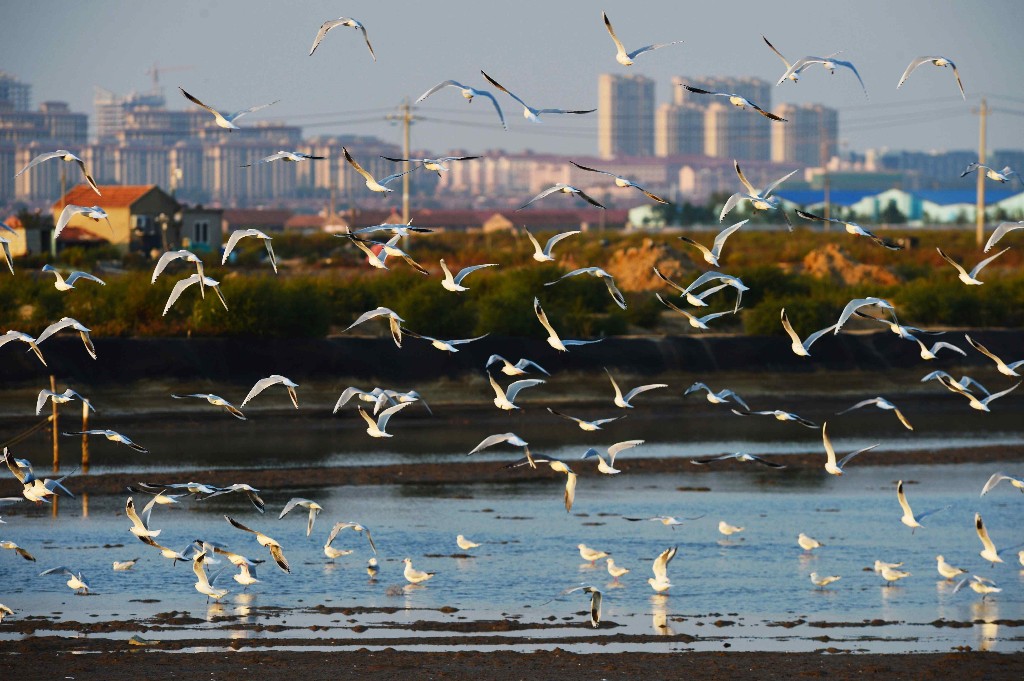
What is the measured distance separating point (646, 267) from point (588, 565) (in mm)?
33456

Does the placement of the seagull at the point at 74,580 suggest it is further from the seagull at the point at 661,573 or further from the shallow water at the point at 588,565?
the seagull at the point at 661,573

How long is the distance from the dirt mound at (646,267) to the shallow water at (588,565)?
945 inches

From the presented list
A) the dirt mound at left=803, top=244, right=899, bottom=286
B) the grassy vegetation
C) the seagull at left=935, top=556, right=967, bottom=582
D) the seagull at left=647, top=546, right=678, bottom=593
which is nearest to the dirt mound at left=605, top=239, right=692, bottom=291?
the grassy vegetation

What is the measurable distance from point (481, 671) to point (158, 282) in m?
26.7

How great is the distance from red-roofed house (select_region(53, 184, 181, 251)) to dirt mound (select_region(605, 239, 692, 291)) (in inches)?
905

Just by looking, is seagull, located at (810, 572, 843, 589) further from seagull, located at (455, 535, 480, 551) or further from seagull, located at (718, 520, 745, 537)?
seagull, located at (455, 535, 480, 551)

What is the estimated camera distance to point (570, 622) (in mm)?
15758

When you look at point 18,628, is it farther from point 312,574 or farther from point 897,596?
point 897,596

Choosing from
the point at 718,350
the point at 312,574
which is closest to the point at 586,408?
the point at 718,350

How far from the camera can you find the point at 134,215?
71.3 m

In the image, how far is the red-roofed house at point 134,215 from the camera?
6944 cm

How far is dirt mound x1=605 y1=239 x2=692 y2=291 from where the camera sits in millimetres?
49594

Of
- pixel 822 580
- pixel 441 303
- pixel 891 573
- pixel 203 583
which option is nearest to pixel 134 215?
pixel 441 303

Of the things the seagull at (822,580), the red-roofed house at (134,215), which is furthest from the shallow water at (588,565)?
the red-roofed house at (134,215)
